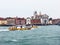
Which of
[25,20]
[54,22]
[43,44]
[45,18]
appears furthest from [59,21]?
[43,44]

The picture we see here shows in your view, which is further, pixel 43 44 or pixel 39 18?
pixel 39 18

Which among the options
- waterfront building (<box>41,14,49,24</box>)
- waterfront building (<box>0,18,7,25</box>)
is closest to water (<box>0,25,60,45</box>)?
waterfront building (<box>0,18,7,25</box>)

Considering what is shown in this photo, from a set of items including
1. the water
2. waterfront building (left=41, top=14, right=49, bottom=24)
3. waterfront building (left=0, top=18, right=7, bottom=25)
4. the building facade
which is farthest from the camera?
waterfront building (left=41, top=14, right=49, bottom=24)

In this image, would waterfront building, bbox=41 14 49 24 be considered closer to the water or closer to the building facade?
the building facade

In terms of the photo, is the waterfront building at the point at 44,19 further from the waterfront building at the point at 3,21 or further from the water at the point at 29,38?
the water at the point at 29,38

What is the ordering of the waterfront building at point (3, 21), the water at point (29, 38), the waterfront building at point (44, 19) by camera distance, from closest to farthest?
the water at point (29, 38), the waterfront building at point (3, 21), the waterfront building at point (44, 19)

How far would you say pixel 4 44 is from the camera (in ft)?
76.1

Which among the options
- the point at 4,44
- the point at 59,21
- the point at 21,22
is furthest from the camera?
the point at 59,21

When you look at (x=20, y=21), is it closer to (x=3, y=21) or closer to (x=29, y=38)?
(x=3, y=21)

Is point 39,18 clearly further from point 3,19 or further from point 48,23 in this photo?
point 3,19

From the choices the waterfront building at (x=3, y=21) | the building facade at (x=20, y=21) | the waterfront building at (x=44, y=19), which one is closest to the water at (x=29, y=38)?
the building facade at (x=20, y=21)

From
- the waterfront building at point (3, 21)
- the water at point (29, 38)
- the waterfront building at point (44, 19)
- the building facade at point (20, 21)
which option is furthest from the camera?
the waterfront building at point (44, 19)

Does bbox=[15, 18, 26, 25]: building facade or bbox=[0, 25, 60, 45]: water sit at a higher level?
bbox=[15, 18, 26, 25]: building facade

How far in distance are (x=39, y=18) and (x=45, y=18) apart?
2721 millimetres
